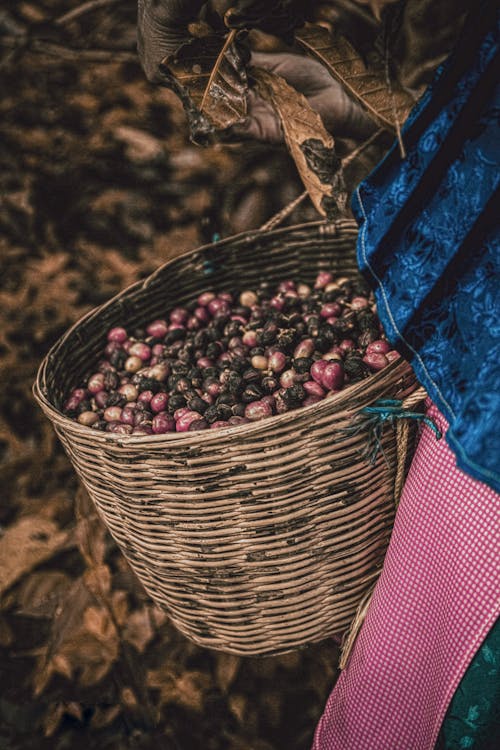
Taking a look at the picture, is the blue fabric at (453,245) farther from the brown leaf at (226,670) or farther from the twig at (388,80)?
the brown leaf at (226,670)

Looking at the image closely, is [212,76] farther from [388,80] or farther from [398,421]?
[398,421]

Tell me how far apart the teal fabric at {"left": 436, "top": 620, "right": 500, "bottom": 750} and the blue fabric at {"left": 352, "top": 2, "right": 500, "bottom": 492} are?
0.34 m

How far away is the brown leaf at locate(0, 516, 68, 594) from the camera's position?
1.83 m

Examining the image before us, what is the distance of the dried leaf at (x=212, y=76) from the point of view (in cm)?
102

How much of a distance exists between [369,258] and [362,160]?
2.84ft

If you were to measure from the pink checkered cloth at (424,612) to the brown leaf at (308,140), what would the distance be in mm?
509

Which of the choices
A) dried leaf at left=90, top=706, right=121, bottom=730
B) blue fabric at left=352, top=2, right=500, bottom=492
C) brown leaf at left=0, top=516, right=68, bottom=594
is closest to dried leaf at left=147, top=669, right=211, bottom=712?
dried leaf at left=90, top=706, right=121, bottom=730

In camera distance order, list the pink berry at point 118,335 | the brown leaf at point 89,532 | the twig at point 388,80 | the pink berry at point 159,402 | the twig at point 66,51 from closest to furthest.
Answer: the twig at point 388,80 < the pink berry at point 159,402 < the pink berry at point 118,335 < the twig at point 66,51 < the brown leaf at point 89,532

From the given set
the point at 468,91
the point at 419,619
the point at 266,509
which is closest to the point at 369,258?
the point at 468,91

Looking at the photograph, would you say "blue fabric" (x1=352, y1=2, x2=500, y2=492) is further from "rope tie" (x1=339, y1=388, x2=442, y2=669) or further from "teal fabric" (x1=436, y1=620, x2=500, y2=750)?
"teal fabric" (x1=436, y1=620, x2=500, y2=750)

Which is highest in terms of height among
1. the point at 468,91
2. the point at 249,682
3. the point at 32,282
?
the point at 468,91

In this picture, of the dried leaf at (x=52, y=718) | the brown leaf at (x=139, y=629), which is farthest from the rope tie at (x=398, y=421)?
the dried leaf at (x=52, y=718)

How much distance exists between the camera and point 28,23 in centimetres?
165

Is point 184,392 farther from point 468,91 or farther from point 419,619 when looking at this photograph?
point 468,91
